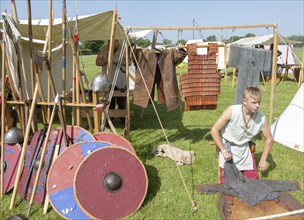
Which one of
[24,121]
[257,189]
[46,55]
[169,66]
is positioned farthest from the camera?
[169,66]

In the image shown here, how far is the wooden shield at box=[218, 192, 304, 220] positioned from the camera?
2.09 m

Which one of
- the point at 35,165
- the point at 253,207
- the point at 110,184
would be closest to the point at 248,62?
the point at 253,207

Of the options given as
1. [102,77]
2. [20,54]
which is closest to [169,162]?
[102,77]

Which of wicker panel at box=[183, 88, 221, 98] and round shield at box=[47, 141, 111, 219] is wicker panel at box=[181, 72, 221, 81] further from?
round shield at box=[47, 141, 111, 219]

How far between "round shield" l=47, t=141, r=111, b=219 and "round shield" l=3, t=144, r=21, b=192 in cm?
78

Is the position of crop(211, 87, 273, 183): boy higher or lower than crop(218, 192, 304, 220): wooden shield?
higher

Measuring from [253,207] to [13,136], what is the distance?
283 cm

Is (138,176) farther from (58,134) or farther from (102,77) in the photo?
(102,77)

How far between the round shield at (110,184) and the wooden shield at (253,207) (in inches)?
40.0

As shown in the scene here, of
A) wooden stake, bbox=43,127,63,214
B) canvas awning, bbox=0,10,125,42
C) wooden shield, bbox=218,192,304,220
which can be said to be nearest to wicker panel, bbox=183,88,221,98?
canvas awning, bbox=0,10,125,42

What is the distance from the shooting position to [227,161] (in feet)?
9.45

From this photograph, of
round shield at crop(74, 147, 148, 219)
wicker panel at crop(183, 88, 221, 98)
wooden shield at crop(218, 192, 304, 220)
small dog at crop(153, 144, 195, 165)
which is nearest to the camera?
wooden shield at crop(218, 192, 304, 220)

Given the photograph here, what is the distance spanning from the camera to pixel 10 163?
351 cm

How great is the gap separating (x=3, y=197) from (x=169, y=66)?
9.22 ft
